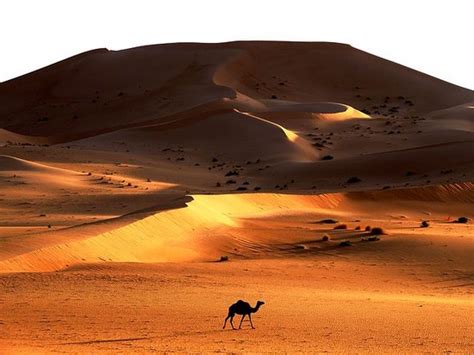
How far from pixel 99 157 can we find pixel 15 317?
4257 centimetres

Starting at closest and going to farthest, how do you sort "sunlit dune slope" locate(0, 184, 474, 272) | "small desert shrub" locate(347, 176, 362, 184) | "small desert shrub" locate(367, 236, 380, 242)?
"sunlit dune slope" locate(0, 184, 474, 272) → "small desert shrub" locate(367, 236, 380, 242) → "small desert shrub" locate(347, 176, 362, 184)

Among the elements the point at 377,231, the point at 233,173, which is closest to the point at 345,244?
the point at 377,231

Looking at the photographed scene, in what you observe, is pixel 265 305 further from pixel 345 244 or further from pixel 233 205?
pixel 233 205

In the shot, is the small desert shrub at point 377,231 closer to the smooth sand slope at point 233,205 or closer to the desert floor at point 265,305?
the smooth sand slope at point 233,205

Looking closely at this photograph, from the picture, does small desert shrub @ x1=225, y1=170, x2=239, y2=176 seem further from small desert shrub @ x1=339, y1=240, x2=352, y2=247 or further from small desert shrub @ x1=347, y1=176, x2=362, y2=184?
small desert shrub @ x1=339, y1=240, x2=352, y2=247

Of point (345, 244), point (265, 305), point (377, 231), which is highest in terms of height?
point (377, 231)

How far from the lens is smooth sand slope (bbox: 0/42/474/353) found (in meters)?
16.3

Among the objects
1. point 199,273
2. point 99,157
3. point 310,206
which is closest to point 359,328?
point 199,273

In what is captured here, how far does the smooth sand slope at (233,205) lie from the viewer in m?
16.3

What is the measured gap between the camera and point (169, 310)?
56.4 ft

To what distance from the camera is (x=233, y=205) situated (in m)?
37.9

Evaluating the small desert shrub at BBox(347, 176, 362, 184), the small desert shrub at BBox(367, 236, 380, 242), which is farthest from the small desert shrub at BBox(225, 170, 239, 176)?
the small desert shrub at BBox(367, 236, 380, 242)

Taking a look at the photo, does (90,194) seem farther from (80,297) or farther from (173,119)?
(173,119)

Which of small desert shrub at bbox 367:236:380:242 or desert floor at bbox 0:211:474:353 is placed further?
small desert shrub at bbox 367:236:380:242
